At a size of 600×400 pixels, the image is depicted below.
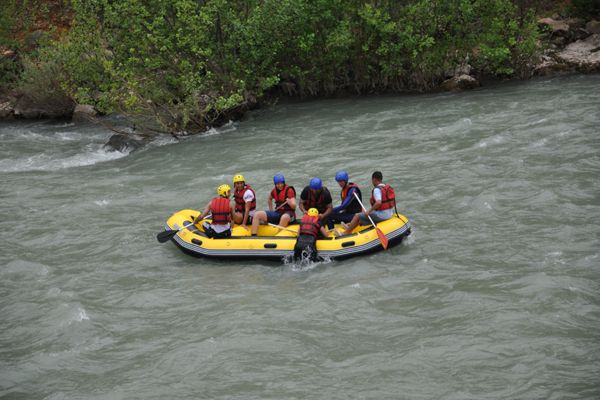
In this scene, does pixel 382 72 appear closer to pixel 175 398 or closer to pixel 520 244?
pixel 520 244

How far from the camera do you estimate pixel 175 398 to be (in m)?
7.04

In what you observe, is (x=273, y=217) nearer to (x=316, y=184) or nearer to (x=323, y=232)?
(x=316, y=184)

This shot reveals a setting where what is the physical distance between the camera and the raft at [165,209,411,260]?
392 inches

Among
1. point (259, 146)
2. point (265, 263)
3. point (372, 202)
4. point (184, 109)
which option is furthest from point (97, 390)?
point (184, 109)

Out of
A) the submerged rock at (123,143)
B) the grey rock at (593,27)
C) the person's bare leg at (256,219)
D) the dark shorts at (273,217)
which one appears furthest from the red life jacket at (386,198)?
the grey rock at (593,27)

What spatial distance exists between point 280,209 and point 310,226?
103 centimetres

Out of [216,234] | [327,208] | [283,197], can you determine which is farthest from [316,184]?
[216,234]

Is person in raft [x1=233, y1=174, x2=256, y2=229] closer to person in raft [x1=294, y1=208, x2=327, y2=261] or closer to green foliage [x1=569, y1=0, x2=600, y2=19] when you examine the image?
person in raft [x1=294, y1=208, x2=327, y2=261]

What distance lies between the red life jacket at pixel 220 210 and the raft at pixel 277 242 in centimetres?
29

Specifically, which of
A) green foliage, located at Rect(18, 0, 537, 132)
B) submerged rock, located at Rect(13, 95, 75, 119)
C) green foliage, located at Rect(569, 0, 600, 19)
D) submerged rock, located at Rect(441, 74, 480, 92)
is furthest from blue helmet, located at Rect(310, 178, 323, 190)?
green foliage, located at Rect(569, 0, 600, 19)

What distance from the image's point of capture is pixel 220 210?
10484mm

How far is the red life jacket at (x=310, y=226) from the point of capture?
32.7 ft

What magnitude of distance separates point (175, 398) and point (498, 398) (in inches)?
127

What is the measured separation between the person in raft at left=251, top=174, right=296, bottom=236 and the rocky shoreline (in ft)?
39.0
